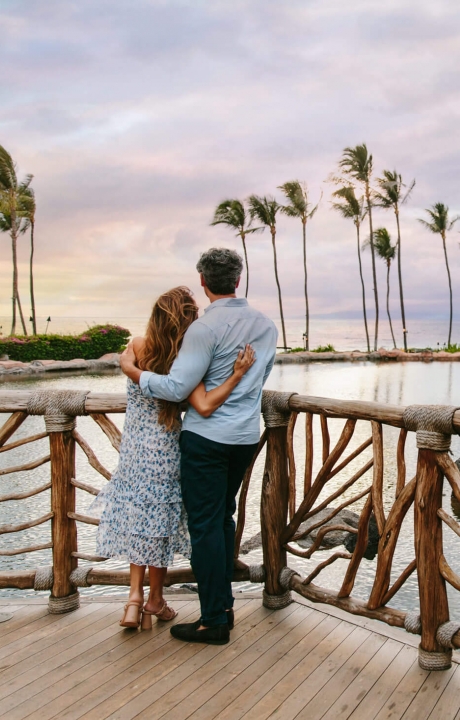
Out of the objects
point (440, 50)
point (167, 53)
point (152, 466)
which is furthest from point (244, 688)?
point (440, 50)

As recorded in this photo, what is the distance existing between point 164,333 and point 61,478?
86 cm

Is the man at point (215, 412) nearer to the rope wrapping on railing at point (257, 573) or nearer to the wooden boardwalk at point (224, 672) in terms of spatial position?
the wooden boardwalk at point (224, 672)

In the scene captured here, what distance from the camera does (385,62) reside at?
2827 cm

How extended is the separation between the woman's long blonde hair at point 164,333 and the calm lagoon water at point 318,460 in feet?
9.30

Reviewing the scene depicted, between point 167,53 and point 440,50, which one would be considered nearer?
point 167,53

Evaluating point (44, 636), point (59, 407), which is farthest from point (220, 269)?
point (44, 636)

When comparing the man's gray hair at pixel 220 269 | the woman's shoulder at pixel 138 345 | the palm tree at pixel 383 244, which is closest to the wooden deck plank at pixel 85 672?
the woman's shoulder at pixel 138 345

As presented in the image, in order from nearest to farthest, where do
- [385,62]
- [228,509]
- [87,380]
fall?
[228,509], [87,380], [385,62]

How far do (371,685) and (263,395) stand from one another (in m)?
1.12

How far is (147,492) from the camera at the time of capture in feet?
7.32

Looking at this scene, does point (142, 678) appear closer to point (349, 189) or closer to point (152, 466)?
point (152, 466)

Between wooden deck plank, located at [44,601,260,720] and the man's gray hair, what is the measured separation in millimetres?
1267

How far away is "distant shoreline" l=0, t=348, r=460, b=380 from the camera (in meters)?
21.0

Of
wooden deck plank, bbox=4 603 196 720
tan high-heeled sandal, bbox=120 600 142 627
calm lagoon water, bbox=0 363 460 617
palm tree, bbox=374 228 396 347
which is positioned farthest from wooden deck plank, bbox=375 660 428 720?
palm tree, bbox=374 228 396 347
